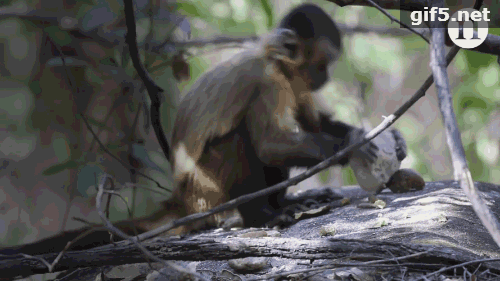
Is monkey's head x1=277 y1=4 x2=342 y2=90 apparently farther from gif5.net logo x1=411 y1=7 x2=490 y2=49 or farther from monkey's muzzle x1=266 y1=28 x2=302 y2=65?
gif5.net logo x1=411 y1=7 x2=490 y2=49

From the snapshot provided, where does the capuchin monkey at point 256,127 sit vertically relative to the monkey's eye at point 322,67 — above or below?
below

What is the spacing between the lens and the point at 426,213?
84.0 inches

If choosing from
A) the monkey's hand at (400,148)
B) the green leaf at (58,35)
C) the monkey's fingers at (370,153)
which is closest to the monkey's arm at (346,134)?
the monkey's fingers at (370,153)

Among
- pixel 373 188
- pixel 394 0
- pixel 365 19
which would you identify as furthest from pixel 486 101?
pixel 394 0

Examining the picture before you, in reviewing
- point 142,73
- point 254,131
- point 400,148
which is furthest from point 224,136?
point 400,148

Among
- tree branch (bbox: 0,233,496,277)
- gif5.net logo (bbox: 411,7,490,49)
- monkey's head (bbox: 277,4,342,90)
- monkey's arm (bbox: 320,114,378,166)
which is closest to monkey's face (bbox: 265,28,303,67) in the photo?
monkey's head (bbox: 277,4,342,90)

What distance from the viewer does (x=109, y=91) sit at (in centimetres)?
400

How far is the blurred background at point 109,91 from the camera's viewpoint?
9.46 ft

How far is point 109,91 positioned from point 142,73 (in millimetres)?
1668

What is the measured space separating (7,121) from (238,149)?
6.83 feet

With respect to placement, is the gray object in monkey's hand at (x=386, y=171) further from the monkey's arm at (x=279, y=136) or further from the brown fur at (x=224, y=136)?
the brown fur at (x=224, y=136)

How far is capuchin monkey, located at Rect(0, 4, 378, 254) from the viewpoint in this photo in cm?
271

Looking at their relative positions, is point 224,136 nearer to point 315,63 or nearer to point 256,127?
point 256,127

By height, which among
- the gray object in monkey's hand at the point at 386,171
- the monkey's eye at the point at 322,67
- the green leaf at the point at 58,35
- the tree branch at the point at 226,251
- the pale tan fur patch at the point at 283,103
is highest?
the green leaf at the point at 58,35
